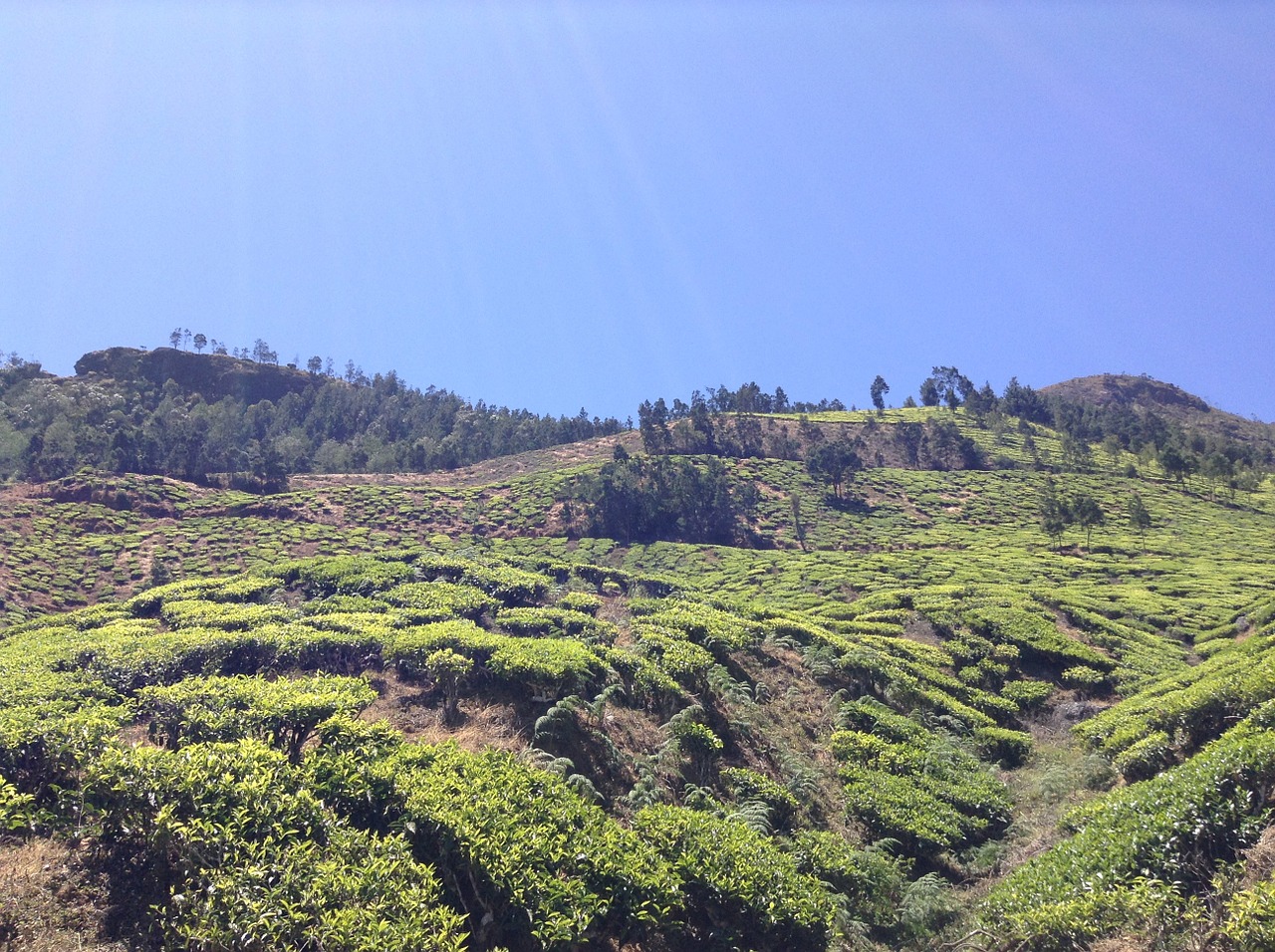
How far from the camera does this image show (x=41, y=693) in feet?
38.1

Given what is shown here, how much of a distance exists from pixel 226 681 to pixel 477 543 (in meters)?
43.0

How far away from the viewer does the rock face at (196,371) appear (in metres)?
124

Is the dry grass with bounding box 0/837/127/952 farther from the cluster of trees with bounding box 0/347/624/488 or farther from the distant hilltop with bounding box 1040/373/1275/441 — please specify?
the distant hilltop with bounding box 1040/373/1275/441

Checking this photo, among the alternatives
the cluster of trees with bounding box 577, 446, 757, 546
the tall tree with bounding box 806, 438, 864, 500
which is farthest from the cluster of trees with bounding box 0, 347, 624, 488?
the tall tree with bounding box 806, 438, 864, 500

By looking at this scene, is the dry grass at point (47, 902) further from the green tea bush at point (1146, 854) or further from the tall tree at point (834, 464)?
the tall tree at point (834, 464)

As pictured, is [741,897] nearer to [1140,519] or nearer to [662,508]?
[662,508]

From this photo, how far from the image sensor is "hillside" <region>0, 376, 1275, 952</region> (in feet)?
24.0

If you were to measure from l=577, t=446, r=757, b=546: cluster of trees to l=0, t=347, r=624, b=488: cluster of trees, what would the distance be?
34.6m

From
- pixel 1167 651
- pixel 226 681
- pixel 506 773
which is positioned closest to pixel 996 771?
pixel 506 773

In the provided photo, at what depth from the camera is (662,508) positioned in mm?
65125

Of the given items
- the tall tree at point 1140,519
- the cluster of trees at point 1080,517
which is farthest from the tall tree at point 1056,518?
the tall tree at point 1140,519

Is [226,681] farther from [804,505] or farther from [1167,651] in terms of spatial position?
[804,505]

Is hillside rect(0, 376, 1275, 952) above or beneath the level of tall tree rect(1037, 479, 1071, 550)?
beneath

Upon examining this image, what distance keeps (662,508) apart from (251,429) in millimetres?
76697
